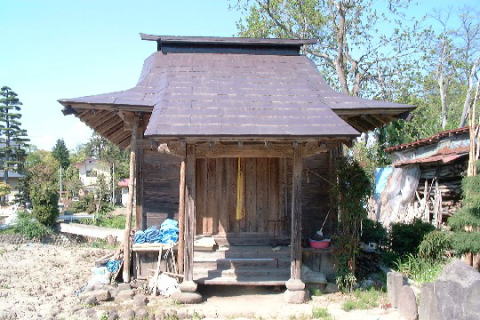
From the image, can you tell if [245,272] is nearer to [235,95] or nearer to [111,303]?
[111,303]

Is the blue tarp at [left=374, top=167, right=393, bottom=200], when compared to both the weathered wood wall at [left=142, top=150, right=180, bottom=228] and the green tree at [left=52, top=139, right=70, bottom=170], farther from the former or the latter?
the green tree at [left=52, top=139, right=70, bottom=170]

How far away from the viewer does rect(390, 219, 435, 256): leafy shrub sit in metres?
9.34

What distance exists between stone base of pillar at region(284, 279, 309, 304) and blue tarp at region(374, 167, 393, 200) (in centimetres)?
994

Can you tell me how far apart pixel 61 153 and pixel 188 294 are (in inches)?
1843

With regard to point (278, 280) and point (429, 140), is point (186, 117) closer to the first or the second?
point (278, 280)

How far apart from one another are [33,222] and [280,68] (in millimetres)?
13319

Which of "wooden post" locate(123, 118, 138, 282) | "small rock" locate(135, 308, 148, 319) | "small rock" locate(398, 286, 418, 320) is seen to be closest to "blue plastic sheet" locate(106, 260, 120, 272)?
"wooden post" locate(123, 118, 138, 282)

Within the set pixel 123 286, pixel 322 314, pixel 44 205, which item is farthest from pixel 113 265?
pixel 44 205

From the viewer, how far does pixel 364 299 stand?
723cm

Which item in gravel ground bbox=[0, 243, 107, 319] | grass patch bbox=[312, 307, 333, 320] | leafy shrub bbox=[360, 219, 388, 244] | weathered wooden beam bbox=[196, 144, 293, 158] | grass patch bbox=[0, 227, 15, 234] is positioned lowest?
gravel ground bbox=[0, 243, 107, 319]

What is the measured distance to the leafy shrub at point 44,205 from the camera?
17.3 metres

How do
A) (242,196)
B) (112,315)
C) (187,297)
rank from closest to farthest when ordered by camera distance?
(112,315)
(187,297)
(242,196)

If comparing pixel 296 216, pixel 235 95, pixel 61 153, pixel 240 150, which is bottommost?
pixel 296 216

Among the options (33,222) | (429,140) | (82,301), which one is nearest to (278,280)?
(82,301)
